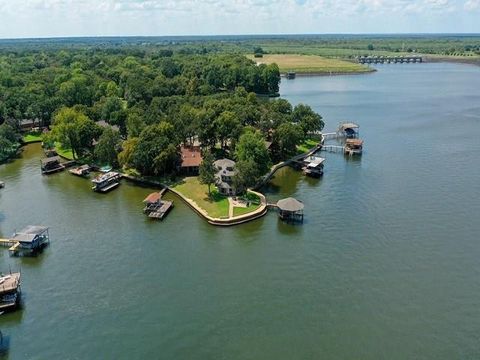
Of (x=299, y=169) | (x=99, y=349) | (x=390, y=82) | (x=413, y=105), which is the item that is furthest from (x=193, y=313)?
(x=390, y=82)

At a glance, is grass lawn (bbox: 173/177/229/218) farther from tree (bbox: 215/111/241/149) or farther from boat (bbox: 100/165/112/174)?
boat (bbox: 100/165/112/174)

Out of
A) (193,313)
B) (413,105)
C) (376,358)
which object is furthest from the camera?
→ (413,105)

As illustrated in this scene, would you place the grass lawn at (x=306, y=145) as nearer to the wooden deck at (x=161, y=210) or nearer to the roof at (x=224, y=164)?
the roof at (x=224, y=164)

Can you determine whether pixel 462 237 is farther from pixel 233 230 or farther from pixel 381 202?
pixel 233 230

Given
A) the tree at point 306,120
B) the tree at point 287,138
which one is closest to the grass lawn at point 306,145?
the tree at point 306,120

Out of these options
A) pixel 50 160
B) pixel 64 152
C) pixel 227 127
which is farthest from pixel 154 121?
pixel 50 160

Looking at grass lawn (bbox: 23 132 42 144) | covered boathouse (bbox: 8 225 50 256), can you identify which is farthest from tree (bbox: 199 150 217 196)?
grass lawn (bbox: 23 132 42 144)
